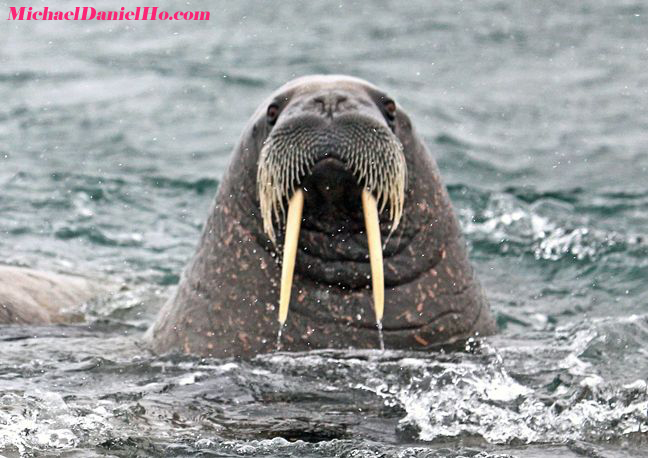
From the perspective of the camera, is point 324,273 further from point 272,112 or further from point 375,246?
point 272,112

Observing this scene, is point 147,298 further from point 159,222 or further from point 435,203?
point 435,203

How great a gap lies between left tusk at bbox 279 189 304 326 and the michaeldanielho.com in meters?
13.1

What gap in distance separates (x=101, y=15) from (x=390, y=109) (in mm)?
13704

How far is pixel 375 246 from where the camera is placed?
6.04m

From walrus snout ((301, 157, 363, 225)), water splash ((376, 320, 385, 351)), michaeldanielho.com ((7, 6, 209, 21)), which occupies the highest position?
michaeldanielho.com ((7, 6, 209, 21))

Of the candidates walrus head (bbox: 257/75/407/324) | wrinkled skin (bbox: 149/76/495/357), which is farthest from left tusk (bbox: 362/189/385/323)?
wrinkled skin (bbox: 149/76/495/357)

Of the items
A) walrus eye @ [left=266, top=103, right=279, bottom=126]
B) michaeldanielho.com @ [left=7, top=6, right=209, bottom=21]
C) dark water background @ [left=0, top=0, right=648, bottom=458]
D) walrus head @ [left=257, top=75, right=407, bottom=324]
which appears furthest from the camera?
michaeldanielho.com @ [left=7, top=6, right=209, bottom=21]

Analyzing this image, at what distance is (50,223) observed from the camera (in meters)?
10.8

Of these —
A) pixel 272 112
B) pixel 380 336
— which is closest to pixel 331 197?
pixel 272 112

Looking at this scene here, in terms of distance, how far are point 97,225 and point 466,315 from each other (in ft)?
15.9

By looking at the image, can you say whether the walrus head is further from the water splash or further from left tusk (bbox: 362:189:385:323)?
the water splash

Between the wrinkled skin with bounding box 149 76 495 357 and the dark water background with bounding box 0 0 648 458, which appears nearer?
the dark water background with bounding box 0 0 648 458

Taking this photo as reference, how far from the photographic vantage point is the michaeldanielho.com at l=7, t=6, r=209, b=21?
19078 mm

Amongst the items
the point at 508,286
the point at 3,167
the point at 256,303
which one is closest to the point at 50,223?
the point at 3,167
